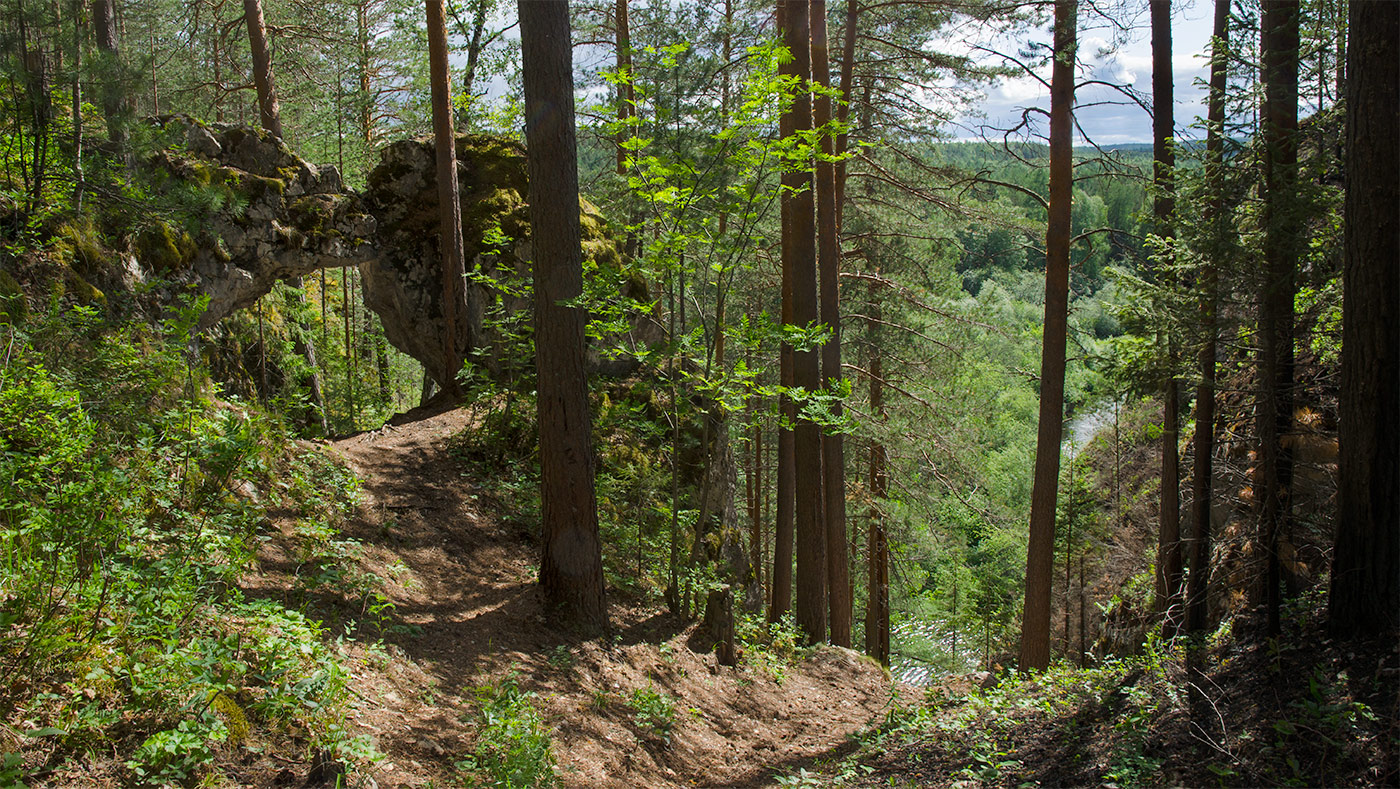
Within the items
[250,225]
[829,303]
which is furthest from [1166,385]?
[250,225]

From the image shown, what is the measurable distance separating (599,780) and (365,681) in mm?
1434

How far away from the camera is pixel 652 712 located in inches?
207

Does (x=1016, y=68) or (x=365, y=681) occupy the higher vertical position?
(x=1016, y=68)

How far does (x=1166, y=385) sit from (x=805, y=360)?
144 inches

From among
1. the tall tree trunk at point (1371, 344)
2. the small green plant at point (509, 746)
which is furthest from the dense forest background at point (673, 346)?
the small green plant at point (509, 746)

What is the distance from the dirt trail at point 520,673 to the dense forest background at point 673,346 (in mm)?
303

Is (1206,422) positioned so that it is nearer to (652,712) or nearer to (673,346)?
(673,346)

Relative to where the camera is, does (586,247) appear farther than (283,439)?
Yes

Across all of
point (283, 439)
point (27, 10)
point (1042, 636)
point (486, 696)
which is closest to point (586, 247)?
point (283, 439)

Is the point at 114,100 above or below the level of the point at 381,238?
above

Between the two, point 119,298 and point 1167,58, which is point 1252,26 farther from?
point 119,298

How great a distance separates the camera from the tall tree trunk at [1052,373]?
8.83m

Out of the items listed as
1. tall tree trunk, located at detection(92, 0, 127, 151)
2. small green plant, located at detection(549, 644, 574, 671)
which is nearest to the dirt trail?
small green plant, located at detection(549, 644, 574, 671)

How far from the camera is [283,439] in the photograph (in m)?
5.88
